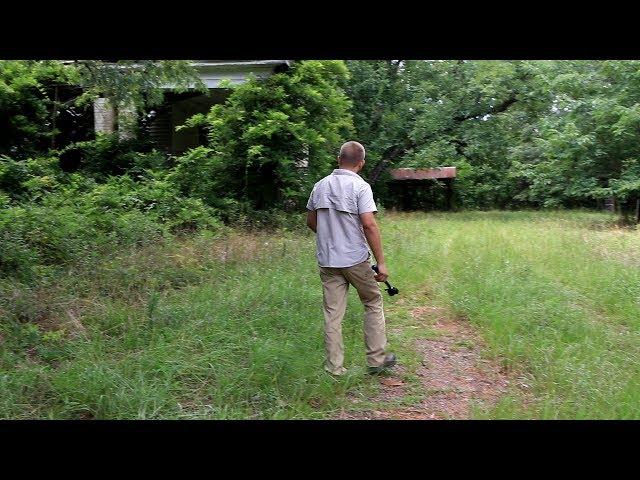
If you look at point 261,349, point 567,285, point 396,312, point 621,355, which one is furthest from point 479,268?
point 261,349

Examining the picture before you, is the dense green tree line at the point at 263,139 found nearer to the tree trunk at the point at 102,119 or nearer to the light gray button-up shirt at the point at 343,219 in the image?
the tree trunk at the point at 102,119

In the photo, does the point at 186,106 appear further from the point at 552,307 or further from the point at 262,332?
the point at 552,307

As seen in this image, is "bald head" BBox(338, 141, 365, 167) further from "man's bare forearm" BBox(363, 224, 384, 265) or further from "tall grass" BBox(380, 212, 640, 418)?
"tall grass" BBox(380, 212, 640, 418)

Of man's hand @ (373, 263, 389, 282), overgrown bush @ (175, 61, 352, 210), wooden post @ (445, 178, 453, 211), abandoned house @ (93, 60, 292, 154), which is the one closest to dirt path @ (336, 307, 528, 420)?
man's hand @ (373, 263, 389, 282)

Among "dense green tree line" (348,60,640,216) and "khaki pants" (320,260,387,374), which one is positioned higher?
A: "dense green tree line" (348,60,640,216)

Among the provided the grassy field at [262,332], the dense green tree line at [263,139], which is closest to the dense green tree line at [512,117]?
the dense green tree line at [263,139]

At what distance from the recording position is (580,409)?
3.79 metres

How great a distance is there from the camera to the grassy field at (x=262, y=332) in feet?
12.8

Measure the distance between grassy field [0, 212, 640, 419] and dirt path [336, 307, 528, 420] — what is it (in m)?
0.11

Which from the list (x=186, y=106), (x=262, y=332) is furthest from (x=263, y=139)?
(x=262, y=332)

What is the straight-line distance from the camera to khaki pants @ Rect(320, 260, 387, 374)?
4.48 meters

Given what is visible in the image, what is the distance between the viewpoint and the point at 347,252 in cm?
449

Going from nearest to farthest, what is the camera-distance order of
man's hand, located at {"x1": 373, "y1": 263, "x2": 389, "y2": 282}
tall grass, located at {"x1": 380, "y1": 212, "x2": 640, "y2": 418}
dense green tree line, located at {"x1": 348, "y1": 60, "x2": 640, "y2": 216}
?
tall grass, located at {"x1": 380, "y1": 212, "x2": 640, "y2": 418}
man's hand, located at {"x1": 373, "y1": 263, "x2": 389, "y2": 282}
dense green tree line, located at {"x1": 348, "y1": 60, "x2": 640, "y2": 216}
